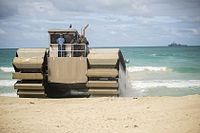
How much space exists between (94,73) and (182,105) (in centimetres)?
324

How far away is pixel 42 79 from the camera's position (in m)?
9.47

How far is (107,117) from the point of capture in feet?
22.2

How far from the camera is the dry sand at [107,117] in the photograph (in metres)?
5.75

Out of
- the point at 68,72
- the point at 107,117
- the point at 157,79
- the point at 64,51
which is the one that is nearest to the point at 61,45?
the point at 64,51

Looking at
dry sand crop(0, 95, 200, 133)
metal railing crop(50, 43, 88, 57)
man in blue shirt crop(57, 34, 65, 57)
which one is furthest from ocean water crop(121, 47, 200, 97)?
dry sand crop(0, 95, 200, 133)

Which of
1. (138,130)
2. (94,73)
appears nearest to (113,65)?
(94,73)

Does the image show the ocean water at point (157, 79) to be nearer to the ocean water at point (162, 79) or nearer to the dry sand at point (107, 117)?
the ocean water at point (162, 79)

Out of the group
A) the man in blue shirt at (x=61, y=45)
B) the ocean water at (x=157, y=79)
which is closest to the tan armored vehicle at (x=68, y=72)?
the man in blue shirt at (x=61, y=45)

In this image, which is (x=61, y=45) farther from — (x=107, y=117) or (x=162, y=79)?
(x=162, y=79)

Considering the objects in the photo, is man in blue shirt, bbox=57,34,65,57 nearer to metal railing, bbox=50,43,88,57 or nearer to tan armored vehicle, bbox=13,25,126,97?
metal railing, bbox=50,43,88,57

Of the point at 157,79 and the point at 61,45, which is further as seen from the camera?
the point at 157,79

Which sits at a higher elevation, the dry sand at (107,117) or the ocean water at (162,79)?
the dry sand at (107,117)

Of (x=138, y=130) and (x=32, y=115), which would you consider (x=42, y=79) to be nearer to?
(x=32, y=115)

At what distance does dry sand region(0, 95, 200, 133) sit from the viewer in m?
5.75
